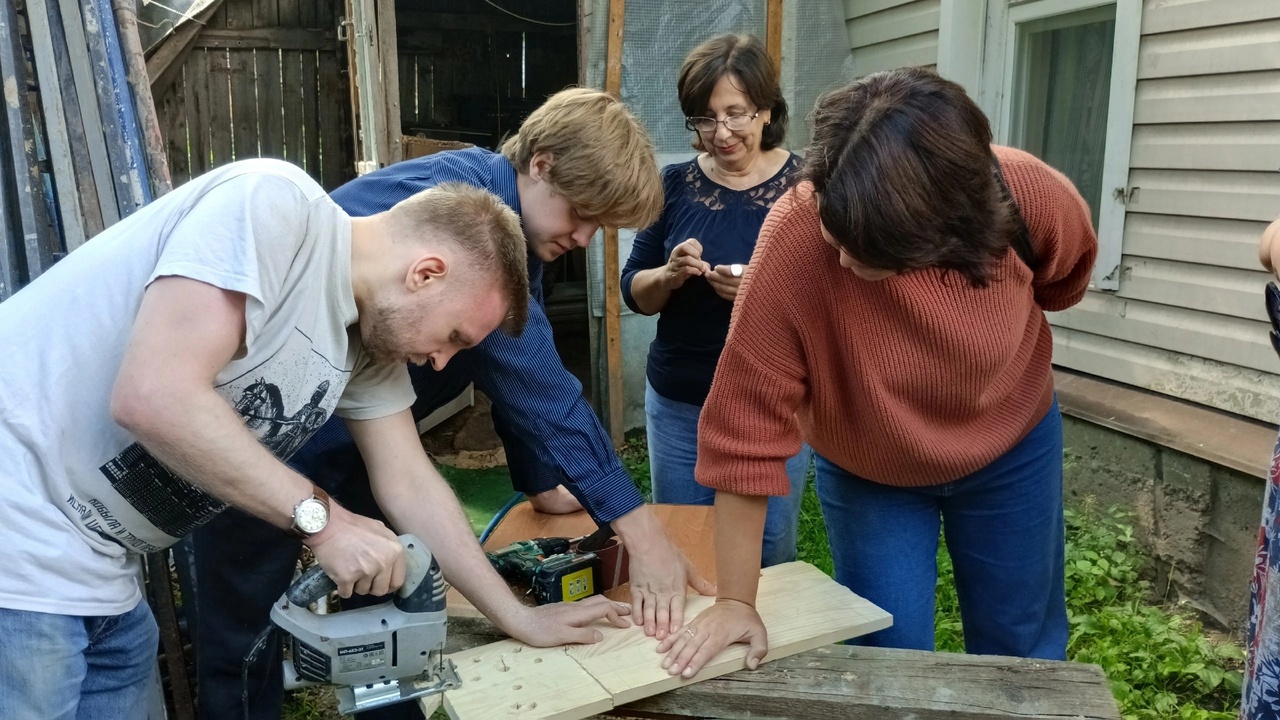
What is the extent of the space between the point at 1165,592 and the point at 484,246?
343cm

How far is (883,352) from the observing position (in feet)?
5.99

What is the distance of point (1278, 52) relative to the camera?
10.4 ft

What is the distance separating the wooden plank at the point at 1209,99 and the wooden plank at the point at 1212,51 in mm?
31

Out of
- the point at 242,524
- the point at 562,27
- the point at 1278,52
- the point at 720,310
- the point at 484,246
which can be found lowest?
the point at 242,524

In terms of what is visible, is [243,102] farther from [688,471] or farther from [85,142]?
[688,471]

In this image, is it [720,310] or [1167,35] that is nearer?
[720,310]

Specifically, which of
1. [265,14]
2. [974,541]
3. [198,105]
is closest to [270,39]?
[265,14]

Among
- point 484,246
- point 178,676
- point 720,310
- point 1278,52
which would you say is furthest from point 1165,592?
point 178,676

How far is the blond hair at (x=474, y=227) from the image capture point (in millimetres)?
1620

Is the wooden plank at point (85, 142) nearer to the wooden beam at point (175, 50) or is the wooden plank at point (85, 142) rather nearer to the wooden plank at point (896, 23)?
the wooden beam at point (175, 50)

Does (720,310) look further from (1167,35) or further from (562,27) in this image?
(562,27)

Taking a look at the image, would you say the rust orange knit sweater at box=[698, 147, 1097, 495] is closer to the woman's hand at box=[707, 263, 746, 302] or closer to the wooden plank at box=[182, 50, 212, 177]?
the woman's hand at box=[707, 263, 746, 302]

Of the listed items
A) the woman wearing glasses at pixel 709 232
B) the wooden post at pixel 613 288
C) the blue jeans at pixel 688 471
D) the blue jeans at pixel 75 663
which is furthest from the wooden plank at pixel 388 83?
the blue jeans at pixel 75 663

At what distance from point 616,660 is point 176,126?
5.94 meters
